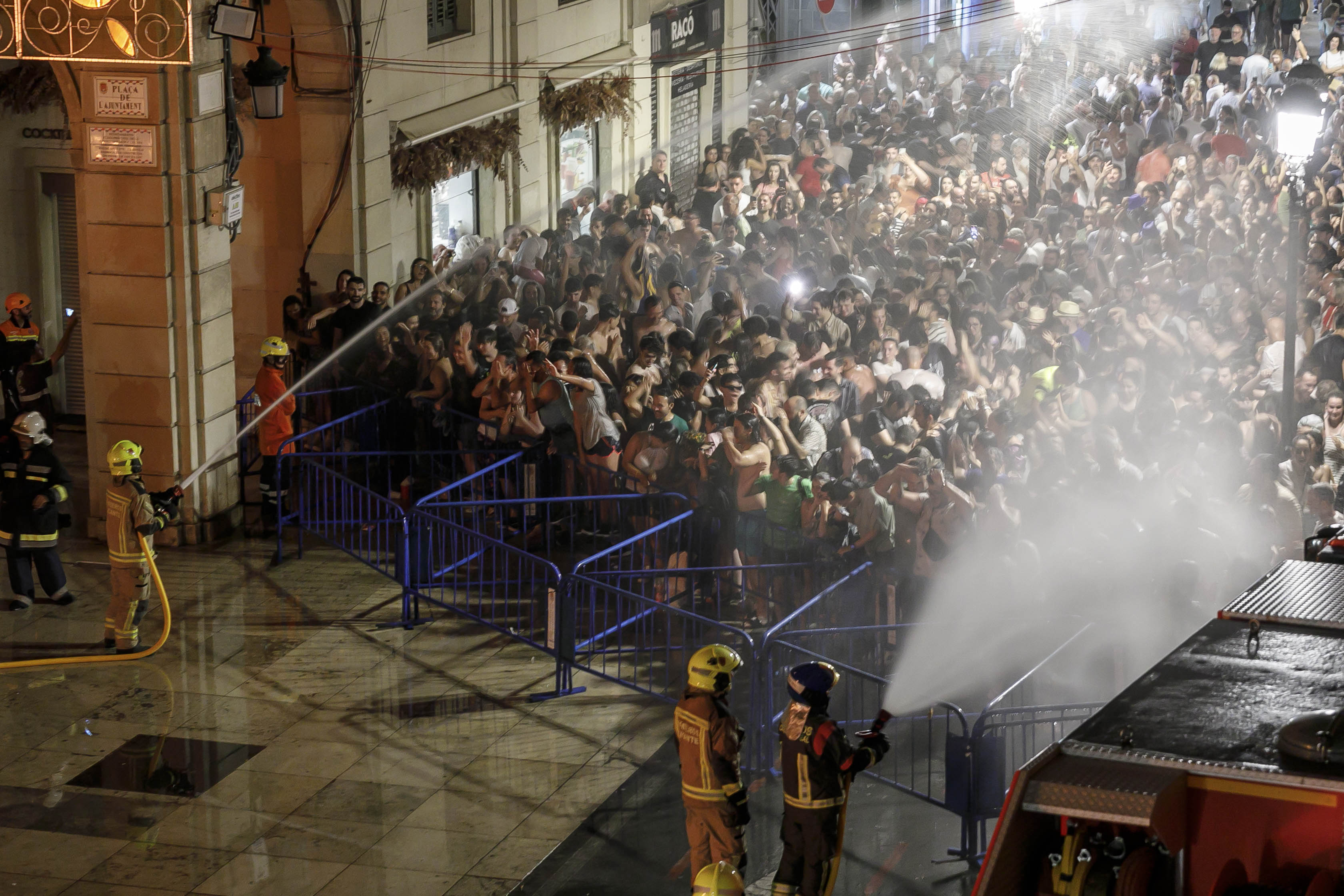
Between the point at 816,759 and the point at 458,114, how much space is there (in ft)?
49.1

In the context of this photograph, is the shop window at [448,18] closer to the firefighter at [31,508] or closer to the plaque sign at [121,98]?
the plaque sign at [121,98]

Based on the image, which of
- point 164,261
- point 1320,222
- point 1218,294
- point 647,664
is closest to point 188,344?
point 164,261

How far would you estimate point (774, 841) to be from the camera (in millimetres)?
9148

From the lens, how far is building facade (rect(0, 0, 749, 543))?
46.5 ft

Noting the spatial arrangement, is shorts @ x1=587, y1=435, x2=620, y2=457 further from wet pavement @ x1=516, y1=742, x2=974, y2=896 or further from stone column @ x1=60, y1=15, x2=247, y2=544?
wet pavement @ x1=516, y1=742, x2=974, y2=896

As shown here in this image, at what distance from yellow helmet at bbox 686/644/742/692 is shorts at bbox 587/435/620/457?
19.7 ft

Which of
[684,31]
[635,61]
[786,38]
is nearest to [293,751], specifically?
[635,61]

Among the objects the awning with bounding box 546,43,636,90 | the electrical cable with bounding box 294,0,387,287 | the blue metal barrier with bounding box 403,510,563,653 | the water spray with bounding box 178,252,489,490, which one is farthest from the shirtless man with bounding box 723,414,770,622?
the awning with bounding box 546,43,636,90

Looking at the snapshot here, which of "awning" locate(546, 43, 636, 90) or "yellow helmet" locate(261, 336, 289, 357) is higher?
"awning" locate(546, 43, 636, 90)

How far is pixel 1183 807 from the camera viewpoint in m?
5.37

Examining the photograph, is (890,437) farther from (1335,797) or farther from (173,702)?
(1335,797)

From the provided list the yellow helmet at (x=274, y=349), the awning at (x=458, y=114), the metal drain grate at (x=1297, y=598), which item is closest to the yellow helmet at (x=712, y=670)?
the metal drain grate at (x=1297, y=598)

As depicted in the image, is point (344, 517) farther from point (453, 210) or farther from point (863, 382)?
point (453, 210)

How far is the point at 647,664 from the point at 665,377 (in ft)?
10.9
